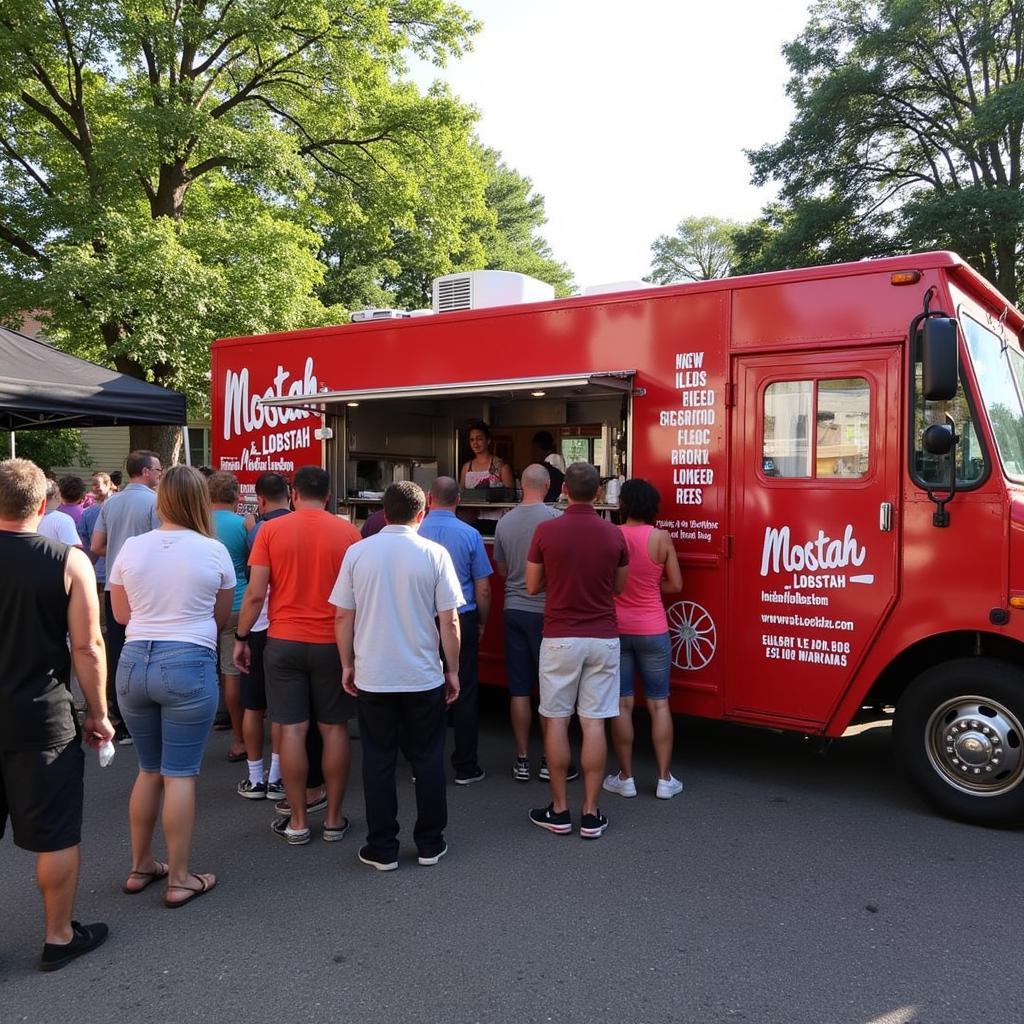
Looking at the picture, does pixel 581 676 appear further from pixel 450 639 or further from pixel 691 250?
pixel 691 250

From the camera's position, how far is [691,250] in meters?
52.2

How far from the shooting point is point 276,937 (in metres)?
3.43

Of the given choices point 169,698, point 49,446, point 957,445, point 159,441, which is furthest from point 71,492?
point 49,446

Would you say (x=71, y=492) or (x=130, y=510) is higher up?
(x=71, y=492)

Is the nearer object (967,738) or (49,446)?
(967,738)

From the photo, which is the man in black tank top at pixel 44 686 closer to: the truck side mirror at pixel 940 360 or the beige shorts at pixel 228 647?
the beige shorts at pixel 228 647

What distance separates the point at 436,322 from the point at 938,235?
14.3 metres

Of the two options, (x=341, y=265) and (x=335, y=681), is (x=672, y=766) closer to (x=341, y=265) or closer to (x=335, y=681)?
(x=335, y=681)

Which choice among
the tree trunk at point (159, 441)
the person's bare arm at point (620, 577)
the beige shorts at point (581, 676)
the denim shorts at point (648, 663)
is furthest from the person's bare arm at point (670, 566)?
the tree trunk at point (159, 441)

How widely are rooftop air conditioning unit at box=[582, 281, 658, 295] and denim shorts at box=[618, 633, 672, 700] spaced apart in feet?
7.55

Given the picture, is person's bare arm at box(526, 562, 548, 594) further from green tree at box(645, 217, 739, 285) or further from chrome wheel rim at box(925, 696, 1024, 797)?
green tree at box(645, 217, 739, 285)

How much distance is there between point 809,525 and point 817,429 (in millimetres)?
551

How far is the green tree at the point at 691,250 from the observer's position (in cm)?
5066

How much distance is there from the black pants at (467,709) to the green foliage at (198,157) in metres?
11.0
